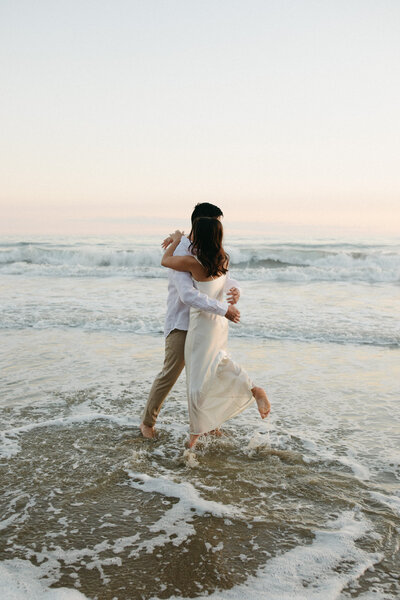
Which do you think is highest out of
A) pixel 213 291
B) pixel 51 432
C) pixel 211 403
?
pixel 213 291

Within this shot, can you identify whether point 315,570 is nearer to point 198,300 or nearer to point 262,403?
point 262,403

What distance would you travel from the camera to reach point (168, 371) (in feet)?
14.5

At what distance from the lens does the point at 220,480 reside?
368 centimetres

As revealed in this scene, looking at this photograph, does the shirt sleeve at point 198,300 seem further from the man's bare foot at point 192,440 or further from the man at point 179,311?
the man's bare foot at point 192,440

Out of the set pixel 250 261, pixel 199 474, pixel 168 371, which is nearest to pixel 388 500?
pixel 199 474

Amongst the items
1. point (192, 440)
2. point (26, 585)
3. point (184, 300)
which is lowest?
point (26, 585)

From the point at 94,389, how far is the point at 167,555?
3.34 meters

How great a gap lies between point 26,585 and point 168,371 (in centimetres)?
213

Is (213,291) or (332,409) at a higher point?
(213,291)

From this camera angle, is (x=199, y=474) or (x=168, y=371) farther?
(x=168, y=371)

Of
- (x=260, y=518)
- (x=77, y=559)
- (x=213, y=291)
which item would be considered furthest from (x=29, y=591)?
(x=213, y=291)

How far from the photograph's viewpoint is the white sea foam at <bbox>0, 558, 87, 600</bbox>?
246cm

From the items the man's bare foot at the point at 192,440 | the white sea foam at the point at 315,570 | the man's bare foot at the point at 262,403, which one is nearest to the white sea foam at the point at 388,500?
the white sea foam at the point at 315,570

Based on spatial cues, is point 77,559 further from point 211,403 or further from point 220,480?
point 211,403
